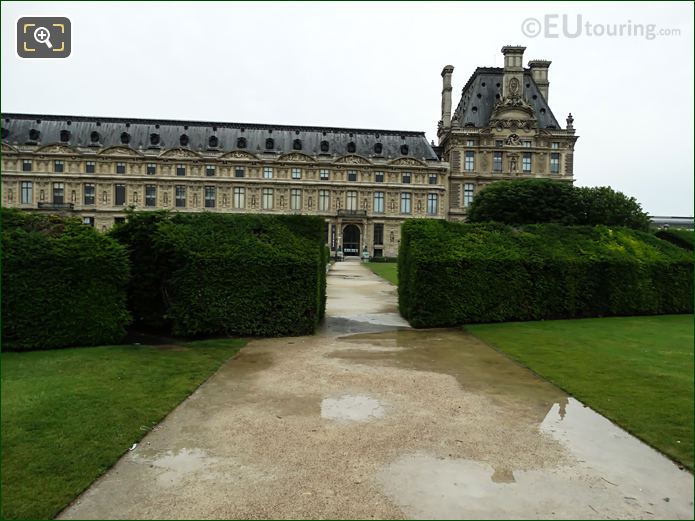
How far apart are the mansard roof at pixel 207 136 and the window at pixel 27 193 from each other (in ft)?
18.2

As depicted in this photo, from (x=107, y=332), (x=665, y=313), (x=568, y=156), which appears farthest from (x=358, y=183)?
(x=107, y=332)

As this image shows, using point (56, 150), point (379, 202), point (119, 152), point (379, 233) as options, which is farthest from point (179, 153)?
point (379, 233)

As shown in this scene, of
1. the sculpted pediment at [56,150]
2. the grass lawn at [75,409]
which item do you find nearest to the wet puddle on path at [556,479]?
the grass lawn at [75,409]

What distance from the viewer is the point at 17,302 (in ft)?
34.6

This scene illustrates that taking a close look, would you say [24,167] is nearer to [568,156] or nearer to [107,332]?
[107,332]

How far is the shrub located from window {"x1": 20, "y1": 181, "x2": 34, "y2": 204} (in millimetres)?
58204

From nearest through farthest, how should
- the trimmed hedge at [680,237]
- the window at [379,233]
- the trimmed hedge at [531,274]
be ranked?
the trimmed hedge at [531,274] → the trimmed hedge at [680,237] → the window at [379,233]

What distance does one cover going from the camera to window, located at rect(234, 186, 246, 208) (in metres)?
65.8

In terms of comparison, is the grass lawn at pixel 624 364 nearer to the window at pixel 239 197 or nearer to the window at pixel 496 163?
the window at pixel 496 163

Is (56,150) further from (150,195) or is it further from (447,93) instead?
(447,93)

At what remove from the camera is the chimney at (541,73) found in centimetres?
6769

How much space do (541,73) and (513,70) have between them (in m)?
8.18

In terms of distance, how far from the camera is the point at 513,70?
62.8 m

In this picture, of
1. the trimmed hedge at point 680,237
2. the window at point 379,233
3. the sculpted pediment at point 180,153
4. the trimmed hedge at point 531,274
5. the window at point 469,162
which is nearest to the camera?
the trimmed hedge at point 531,274
